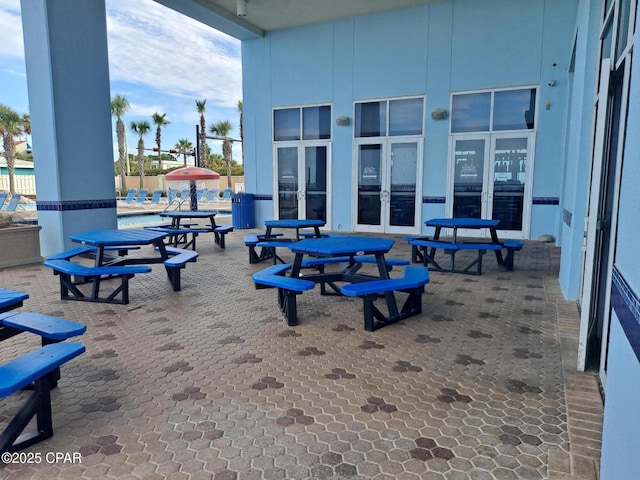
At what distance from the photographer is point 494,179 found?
9938mm

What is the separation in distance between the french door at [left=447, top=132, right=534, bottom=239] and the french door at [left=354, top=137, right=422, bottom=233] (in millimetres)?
894

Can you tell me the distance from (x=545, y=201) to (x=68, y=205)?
30.7 feet

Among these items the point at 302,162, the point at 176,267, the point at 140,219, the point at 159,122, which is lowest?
the point at 140,219

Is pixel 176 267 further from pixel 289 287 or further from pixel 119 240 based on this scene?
pixel 289 287

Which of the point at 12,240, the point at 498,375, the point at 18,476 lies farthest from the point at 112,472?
the point at 12,240

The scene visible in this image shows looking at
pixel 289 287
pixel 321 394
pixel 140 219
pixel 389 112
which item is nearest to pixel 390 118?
pixel 389 112

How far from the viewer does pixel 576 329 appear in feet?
12.9

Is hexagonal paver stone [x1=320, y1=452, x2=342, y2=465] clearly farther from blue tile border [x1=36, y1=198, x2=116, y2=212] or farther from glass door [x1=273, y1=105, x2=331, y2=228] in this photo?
glass door [x1=273, y1=105, x2=331, y2=228]

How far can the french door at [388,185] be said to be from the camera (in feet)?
34.9

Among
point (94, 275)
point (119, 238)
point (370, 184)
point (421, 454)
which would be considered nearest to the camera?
point (421, 454)

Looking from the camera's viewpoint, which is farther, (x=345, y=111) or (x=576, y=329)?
(x=345, y=111)

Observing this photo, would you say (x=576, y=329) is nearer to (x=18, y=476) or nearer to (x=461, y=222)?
(x=461, y=222)

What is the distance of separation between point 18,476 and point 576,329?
416 cm

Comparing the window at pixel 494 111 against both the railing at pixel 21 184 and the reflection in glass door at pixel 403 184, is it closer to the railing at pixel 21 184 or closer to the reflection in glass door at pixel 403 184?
the reflection in glass door at pixel 403 184
